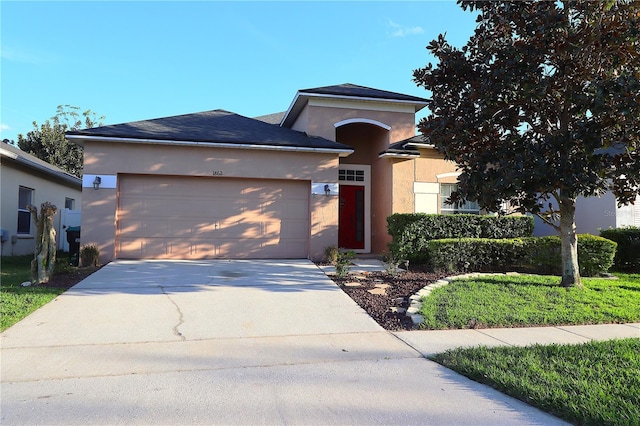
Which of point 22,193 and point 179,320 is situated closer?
point 179,320

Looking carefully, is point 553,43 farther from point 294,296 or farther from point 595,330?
point 294,296

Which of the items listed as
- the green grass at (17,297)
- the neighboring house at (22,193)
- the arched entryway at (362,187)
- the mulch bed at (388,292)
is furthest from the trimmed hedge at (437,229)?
the neighboring house at (22,193)

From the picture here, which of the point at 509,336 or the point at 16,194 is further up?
the point at 16,194

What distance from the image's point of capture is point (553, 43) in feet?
23.3

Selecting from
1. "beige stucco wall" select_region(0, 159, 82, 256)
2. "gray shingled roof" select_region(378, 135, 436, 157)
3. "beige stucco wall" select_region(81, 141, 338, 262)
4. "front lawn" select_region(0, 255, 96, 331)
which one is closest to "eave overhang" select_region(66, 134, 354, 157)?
"beige stucco wall" select_region(81, 141, 338, 262)

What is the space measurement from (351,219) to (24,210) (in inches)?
449

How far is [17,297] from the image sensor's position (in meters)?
7.04

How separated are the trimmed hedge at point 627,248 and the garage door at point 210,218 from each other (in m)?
8.84

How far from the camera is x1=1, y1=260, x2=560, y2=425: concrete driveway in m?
3.42

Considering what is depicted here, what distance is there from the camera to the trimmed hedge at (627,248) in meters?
11.6

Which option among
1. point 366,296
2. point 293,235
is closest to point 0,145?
point 293,235

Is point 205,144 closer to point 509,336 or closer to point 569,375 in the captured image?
point 509,336

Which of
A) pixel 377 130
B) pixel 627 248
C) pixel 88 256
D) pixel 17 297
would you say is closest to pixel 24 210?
pixel 88 256

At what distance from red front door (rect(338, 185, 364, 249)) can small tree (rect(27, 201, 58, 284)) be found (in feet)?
28.2
